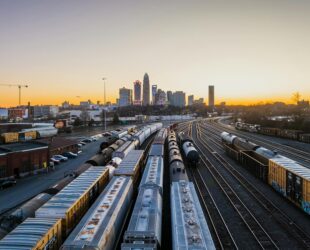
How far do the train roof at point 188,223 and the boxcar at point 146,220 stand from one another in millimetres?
868

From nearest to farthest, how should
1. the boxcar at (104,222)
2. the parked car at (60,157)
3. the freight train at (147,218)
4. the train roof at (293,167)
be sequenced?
the boxcar at (104,222), the freight train at (147,218), the train roof at (293,167), the parked car at (60,157)

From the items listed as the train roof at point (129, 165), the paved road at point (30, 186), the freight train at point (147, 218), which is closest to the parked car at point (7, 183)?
the paved road at point (30, 186)

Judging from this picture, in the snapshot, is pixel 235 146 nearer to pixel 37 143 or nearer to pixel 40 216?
pixel 37 143

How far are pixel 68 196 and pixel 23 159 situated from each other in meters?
19.9

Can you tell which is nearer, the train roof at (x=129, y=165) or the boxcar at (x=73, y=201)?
the boxcar at (x=73, y=201)

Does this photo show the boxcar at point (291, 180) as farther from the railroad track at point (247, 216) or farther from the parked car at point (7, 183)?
the parked car at point (7, 183)

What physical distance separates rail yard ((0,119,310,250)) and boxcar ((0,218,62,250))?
40mm

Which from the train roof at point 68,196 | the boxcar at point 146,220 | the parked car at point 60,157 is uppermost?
the train roof at point 68,196

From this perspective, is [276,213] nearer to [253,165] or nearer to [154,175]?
[154,175]

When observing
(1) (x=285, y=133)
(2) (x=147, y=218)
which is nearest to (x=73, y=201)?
(2) (x=147, y=218)

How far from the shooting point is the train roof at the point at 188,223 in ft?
38.8

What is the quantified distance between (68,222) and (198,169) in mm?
22945

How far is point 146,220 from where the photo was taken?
14.0 metres

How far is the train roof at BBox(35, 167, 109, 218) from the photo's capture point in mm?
14914
